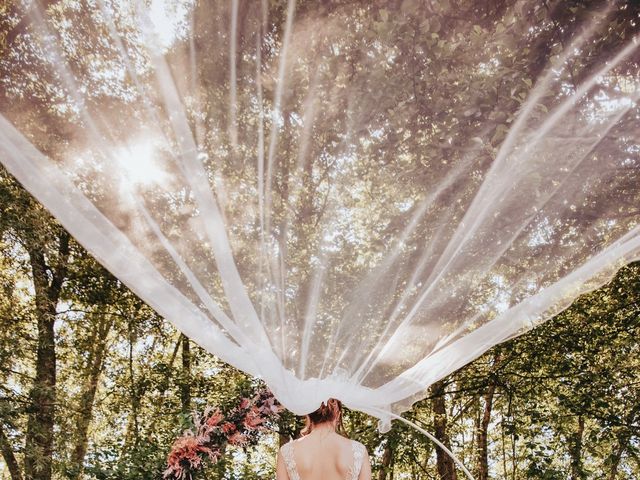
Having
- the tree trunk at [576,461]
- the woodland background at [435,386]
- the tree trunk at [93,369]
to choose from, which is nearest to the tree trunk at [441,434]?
the woodland background at [435,386]

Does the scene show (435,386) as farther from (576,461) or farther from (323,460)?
(323,460)

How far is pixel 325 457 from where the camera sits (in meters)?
2.89

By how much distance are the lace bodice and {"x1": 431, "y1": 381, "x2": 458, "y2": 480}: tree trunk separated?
5.15 m

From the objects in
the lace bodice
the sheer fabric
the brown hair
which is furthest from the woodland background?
the lace bodice

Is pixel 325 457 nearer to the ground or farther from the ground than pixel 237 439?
nearer to the ground

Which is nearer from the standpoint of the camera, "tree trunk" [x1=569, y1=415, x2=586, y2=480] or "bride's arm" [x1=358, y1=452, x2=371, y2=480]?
"bride's arm" [x1=358, y1=452, x2=371, y2=480]

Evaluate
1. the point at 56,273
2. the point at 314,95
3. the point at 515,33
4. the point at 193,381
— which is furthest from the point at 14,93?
the point at 56,273

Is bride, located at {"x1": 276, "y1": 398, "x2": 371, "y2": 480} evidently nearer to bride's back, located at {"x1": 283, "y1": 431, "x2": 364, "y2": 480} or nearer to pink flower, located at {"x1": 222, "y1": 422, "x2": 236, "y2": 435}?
bride's back, located at {"x1": 283, "y1": 431, "x2": 364, "y2": 480}

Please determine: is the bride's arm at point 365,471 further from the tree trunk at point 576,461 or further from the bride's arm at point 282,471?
the tree trunk at point 576,461

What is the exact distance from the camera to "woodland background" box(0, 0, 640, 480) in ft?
6.82

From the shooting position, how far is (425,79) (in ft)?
6.81

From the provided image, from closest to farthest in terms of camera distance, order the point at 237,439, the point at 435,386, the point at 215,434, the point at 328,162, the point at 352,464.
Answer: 1. the point at 328,162
2. the point at 352,464
3. the point at 237,439
4. the point at 215,434
5. the point at 435,386

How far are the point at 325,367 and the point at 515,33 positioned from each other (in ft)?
5.17

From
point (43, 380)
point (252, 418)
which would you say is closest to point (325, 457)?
point (252, 418)
